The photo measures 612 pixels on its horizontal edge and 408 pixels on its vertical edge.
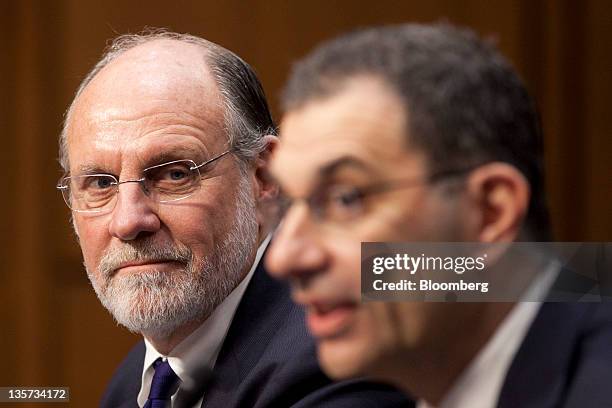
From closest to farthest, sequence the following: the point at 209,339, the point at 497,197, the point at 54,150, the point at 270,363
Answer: the point at 497,197
the point at 270,363
the point at 209,339
the point at 54,150

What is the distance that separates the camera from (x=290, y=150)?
103cm

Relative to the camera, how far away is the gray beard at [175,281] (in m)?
1.45

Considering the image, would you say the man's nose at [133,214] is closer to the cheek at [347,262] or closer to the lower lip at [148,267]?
the lower lip at [148,267]

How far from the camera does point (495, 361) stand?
1033 mm

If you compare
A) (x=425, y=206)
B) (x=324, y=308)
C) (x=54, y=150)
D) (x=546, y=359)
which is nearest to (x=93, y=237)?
(x=54, y=150)

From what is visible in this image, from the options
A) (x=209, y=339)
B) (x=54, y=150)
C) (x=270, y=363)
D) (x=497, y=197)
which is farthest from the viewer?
(x=54, y=150)

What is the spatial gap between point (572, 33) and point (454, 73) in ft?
1.32

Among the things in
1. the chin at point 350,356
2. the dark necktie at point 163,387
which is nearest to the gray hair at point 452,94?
the chin at point 350,356

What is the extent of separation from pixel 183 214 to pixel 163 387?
0.96 feet

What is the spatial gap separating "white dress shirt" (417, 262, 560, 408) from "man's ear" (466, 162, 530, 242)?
0.10 m

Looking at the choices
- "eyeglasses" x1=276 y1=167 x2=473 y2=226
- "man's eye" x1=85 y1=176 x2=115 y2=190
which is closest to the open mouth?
"eyeglasses" x1=276 y1=167 x2=473 y2=226

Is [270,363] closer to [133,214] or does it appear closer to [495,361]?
[133,214]

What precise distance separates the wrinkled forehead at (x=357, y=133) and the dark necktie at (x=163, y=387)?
2.01 feet

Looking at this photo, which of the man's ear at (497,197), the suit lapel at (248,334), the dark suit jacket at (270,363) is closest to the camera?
the man's ear at (497,197)
